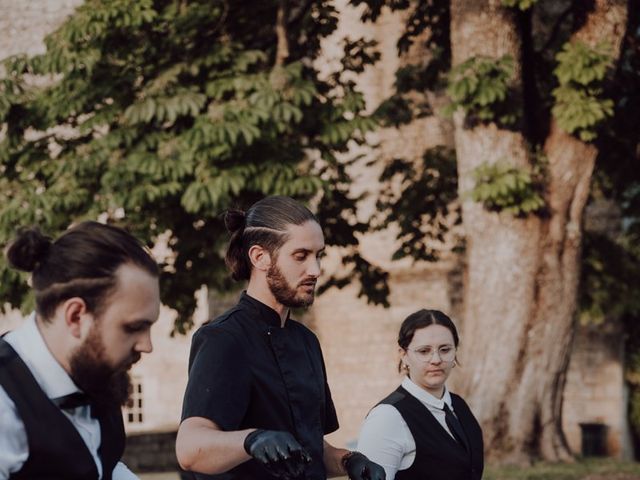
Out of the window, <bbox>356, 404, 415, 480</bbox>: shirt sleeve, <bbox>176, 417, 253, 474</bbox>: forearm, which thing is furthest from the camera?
the window

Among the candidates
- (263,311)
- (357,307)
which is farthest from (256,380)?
(357,307)

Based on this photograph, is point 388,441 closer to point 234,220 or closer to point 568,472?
point 234,220

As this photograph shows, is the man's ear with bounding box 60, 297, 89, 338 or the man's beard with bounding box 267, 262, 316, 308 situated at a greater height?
the man's beard with bounding box 267, 262, 316, 308

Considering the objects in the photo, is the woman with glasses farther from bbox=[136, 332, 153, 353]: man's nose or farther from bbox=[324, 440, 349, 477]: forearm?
bbox=[136, 332, 153, 353]: man's nose

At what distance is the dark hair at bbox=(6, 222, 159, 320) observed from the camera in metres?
2.62

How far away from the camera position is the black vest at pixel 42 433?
8.43ft

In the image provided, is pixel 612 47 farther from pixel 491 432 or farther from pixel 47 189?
pixel 47 189

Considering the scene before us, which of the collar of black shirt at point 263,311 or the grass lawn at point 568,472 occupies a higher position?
the collar of black shirt at point 263,311

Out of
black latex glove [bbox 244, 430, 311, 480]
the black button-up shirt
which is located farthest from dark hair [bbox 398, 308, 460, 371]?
black latex glove [bbox 244, 430, 311, 480]

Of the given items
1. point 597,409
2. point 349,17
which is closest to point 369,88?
point 349,17

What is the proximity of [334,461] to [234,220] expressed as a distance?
85cm

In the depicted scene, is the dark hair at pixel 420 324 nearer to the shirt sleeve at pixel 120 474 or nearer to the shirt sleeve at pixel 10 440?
the shirt sleeve at pixel 120 474

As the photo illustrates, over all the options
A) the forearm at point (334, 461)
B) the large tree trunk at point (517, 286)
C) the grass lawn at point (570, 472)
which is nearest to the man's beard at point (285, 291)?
the forearm at point (334, 461)

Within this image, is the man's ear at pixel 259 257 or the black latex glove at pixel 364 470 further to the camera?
the man's ear at pixel 259 257
